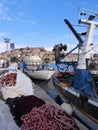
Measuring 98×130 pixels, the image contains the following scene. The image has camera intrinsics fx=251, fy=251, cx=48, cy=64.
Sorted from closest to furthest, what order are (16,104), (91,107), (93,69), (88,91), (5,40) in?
(16,104) < (91,107) < (88,91) < (93,69) < (5,40)

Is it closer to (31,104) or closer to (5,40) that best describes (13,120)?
(31,104)

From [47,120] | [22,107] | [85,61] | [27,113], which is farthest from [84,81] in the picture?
[47,120]

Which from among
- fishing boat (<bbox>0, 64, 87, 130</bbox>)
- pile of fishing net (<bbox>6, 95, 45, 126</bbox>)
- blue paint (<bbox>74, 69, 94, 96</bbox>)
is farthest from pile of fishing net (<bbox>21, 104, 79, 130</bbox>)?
blue paint (<bbox>74, 69, 94, 96</bbox>)

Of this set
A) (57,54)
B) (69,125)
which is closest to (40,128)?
(69,125)

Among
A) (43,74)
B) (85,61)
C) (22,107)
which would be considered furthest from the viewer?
(43,74)

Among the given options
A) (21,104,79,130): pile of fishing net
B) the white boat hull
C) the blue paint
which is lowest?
the white boat hull

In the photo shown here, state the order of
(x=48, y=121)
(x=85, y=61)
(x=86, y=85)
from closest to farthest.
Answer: (x=48, y=121), (x=86, y=85), (x=85, y=61)

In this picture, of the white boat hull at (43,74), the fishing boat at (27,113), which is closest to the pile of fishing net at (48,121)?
the fishing boat at (27,113)

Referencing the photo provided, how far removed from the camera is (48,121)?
6523 millimetres

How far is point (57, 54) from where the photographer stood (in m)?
16.4

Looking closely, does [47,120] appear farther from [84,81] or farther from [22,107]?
[84,81]

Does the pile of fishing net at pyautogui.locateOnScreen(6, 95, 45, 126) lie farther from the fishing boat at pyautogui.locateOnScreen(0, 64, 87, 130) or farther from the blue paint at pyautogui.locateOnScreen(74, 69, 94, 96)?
the blue paint at pyautogui.locateOnScreen(74, 69, 94, 96)

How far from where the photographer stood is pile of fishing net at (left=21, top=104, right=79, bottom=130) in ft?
20.9

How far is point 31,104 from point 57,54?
28.0 ft
